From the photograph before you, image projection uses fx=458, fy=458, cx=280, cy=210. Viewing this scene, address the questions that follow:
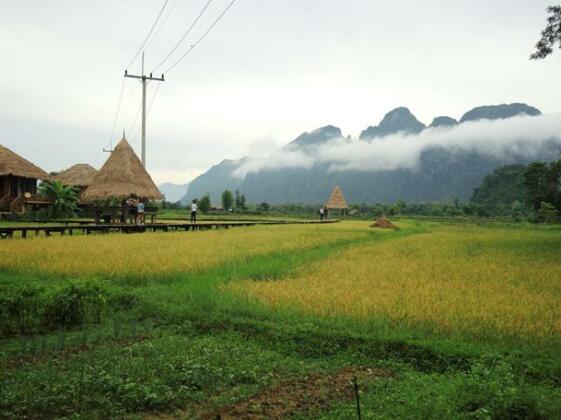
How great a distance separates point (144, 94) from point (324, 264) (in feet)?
55.7

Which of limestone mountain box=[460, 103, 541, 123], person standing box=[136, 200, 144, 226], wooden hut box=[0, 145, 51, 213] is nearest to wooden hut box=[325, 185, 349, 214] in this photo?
wooden hut box=[0, 145, 51, 213]

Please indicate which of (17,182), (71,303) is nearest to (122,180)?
(17,182)

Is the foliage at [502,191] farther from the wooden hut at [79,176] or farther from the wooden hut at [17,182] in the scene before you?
the wooden hut at [17,182]

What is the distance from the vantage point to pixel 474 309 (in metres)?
6.28

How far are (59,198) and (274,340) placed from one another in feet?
85.2

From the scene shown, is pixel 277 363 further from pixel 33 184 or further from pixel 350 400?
pixel 33 184

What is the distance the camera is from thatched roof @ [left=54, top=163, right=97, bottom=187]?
3466 centimetres

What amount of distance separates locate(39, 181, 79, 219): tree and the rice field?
21694mm

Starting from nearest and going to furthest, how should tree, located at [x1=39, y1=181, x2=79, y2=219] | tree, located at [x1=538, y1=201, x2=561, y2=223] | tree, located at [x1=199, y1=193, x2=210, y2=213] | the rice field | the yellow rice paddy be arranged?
1. the rice field
2. the yellow rice paddy
3. tree, located at [x1=39, y1=181, x2=79, y2=219]
4. tree, located at [x1=538, y1=201, x2=561, y2=223]
5. tree, located at [x1=199, y1=193, x2=210, y2=213]

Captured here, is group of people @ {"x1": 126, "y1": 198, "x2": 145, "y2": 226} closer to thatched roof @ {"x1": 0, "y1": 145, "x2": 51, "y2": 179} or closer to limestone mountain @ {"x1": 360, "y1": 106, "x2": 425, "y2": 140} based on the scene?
thatched roof @ {"x1": 0, "y1": 145, "x2": 51, "y2": 179}

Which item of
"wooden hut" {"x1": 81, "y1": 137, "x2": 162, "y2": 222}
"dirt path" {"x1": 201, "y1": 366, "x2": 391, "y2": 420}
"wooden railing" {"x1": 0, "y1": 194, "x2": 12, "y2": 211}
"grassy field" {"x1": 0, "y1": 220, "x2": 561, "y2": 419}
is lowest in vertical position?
"dirt path" {"x1": 201, "y1": 366, "x2": 391, "y2": 420}

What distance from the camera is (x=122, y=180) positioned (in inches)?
897

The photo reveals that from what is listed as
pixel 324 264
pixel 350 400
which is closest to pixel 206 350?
pixel 350 400

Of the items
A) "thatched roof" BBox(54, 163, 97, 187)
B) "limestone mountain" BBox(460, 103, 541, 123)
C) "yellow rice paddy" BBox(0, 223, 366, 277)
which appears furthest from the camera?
"limestone mountain" BBox(460, 103, 541, 123)
